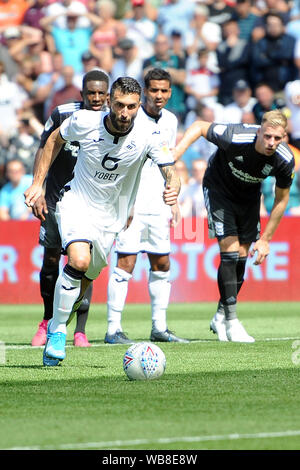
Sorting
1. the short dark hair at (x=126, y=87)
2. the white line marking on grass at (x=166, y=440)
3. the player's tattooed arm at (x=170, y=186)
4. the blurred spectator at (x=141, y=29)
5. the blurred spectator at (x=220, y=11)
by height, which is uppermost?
the blurred spectator at (x=220, y=11)

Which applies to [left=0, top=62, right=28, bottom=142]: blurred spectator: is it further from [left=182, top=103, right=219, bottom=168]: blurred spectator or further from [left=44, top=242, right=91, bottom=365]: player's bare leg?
[left=44, top=242, right=91, bottom=365]: player's bare leg

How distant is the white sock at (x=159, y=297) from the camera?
11.3 m

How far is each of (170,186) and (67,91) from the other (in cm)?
1224

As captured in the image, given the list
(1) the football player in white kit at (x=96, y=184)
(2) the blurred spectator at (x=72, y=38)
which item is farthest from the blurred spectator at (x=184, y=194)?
(1) the football player in white kit at (x=96, y=184)

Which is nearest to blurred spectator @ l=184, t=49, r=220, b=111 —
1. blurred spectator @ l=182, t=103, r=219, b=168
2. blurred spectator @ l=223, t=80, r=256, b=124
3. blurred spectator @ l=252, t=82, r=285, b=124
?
blurred spectator @ l=182, t=103, r=219, b=168

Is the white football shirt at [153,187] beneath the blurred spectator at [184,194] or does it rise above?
above

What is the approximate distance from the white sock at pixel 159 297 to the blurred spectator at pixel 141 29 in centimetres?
1029

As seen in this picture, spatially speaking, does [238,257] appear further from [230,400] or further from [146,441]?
[146,441]

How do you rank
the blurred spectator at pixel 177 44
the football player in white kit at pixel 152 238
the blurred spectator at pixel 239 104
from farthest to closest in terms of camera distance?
the blurred spectator at pixel 177 44 < the blurred spectator at pixel 239 104 < the football player in white kit at pixel 152 238

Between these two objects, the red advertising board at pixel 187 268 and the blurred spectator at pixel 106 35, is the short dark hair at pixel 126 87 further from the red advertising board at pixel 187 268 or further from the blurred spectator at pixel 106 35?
the blurred spectator at pixel 106 35

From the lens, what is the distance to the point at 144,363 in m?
7.65

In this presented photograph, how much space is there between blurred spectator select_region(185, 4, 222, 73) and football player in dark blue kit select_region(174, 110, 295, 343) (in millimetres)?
9722

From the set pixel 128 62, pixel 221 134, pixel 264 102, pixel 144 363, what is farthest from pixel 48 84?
pixel 144 363
